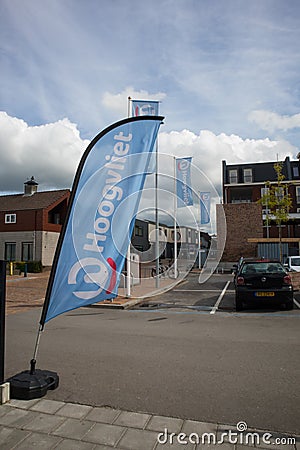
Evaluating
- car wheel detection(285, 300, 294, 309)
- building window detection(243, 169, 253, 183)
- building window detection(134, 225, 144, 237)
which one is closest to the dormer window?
building window detection(243, 169, 253, 183)

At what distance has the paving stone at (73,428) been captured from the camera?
10.5ft

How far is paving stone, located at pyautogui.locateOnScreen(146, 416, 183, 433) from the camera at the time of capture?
3297 millimetres

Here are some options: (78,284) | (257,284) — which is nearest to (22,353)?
(78,284)

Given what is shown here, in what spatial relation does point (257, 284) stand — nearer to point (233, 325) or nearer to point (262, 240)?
point (233, 325)

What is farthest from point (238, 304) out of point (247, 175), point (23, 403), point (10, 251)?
point (247, 175)

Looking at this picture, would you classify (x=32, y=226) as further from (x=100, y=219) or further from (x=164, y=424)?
(x=164, y=424)

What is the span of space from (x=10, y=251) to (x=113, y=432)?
33.6 meters

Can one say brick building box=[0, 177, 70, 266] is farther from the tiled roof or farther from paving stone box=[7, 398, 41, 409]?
paving stone box=[7, 398, 41, 409]

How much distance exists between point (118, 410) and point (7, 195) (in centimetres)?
3784

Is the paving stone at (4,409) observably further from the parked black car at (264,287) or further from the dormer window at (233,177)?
the dormer window at (233,177)

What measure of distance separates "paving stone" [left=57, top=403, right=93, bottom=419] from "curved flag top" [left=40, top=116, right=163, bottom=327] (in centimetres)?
101

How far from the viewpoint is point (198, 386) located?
4379 mm

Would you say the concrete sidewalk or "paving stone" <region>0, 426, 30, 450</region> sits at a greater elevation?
"paving stone" <region>0, 426, 30, 450</region>

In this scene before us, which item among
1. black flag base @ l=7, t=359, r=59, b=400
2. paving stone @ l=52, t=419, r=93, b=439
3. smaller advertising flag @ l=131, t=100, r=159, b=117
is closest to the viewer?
paving stone @ l=52, t=419, r=93, b=439
